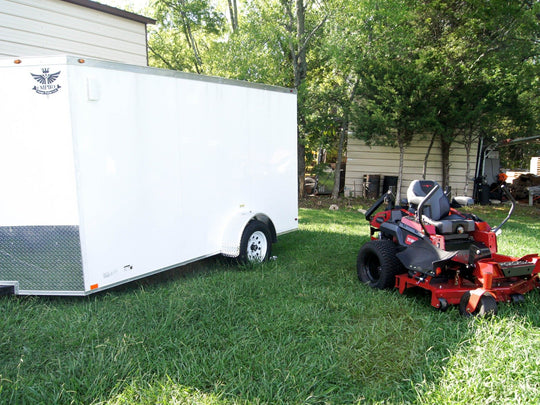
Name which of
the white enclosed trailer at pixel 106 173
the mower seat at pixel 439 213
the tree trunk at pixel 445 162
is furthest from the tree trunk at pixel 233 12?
the mower seat at pixel 439 213

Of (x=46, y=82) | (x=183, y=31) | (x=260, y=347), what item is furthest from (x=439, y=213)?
(x=183, y=31)

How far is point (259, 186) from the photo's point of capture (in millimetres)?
6363

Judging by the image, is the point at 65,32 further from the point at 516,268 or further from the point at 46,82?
the point at 516,268

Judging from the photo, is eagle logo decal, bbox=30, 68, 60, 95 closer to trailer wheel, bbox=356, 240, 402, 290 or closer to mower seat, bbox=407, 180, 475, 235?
trailer wheel, bbox=356, 240, 402, 290

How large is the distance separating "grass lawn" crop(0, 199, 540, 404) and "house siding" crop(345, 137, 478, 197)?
9448 millimetres

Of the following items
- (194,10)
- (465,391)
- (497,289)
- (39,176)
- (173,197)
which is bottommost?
(465,391)

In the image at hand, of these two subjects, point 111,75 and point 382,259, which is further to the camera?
point 382,259

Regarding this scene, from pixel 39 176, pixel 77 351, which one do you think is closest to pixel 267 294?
pixel 77 351

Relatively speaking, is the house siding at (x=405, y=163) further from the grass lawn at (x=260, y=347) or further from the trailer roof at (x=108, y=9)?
the grass lawn at (x=260, y=347)

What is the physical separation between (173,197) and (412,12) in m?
9.97

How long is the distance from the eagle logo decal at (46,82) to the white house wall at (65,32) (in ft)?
9.00

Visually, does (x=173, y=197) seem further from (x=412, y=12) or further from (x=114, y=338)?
(x=412, y=12)

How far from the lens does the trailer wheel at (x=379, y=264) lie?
A: 4824 millimetres

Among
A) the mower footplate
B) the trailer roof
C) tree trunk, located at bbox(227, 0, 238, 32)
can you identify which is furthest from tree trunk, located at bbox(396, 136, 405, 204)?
tree trunk, located at bbox(227, 0, 238, 32)
